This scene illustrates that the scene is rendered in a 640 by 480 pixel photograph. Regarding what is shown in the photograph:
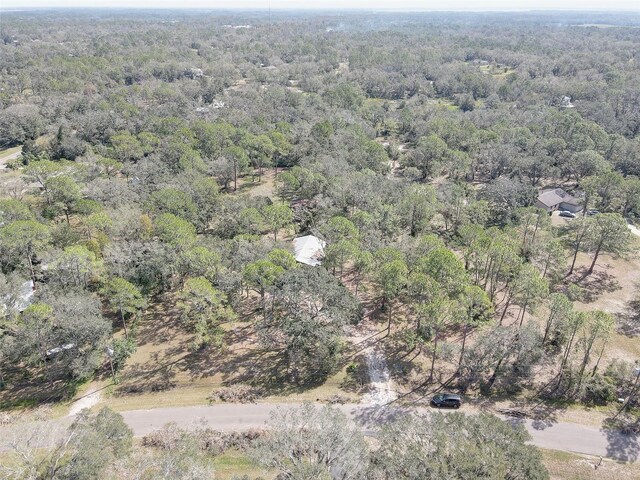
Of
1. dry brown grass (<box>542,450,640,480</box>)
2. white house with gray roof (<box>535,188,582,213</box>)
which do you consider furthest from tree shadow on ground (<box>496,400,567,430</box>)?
white house with gray roof (<box>535,188,582,213</box>)

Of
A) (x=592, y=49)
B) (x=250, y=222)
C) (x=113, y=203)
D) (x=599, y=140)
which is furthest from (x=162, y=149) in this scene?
(x=592, y=49)

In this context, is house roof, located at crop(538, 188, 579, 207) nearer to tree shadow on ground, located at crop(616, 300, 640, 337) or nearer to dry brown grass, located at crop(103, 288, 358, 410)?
tree shadow on ground, located at crop(616, 300, 640, 337)

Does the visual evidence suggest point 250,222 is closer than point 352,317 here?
No

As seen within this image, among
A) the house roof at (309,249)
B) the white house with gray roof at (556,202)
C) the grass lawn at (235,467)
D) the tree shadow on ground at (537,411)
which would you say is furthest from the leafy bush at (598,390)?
the white house with gray roof at (556,202)

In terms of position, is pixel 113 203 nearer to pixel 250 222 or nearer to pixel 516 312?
pixel 250 222

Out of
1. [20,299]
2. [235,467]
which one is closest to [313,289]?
[235,467]

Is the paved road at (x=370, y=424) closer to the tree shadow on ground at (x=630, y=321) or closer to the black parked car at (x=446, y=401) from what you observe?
the black parked car at (x=446, y=401)
